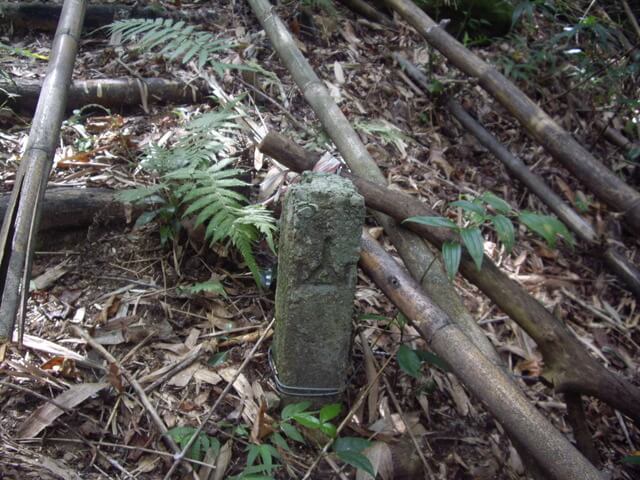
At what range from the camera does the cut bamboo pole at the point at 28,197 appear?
1776 mm

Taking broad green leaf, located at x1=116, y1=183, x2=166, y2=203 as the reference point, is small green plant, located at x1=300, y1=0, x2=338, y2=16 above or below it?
above

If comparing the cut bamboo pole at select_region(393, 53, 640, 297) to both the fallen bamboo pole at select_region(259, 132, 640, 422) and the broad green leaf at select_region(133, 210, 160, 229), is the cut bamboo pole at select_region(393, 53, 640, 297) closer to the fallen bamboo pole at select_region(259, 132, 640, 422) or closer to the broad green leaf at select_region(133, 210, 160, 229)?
the fallen bamboo pole at select_region(259, 132, 640, 422)

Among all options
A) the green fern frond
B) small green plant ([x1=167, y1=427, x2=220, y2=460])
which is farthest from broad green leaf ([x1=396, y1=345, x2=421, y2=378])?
the green fern frond

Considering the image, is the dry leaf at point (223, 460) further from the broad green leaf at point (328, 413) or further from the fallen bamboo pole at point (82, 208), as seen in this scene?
the fallen bamboo pole at point (82, 208)

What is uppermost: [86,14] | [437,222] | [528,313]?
[86,14]

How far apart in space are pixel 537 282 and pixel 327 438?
2.10 metres

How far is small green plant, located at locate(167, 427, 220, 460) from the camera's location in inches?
72.0

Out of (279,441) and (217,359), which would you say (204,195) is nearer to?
(217,359)

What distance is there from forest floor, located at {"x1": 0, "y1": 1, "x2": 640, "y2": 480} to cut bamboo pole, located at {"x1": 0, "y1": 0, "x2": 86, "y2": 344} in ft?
0.94

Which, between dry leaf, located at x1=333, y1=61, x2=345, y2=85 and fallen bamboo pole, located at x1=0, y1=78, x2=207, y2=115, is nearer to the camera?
fallen bamboo pole, located at x1=0, y1=78, x2=207, y2=115

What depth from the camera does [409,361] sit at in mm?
2080

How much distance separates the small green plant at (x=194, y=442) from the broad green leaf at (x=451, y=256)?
43.1 inches

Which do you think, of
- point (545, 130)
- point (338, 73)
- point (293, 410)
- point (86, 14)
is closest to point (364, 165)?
point (293, 410)

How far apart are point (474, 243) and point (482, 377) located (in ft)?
1.65
